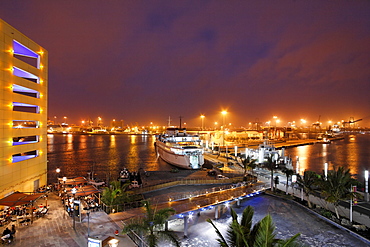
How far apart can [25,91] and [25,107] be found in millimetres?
1467

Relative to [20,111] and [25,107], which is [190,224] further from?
[25,107]

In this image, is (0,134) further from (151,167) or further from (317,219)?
(151,167)

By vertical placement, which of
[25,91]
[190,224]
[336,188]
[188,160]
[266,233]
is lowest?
[190,224]

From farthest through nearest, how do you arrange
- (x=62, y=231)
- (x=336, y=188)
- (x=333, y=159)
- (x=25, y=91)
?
1. (x=333, y=159)
2. (x=25, y=91)
3. (x=336, y=188)
4. (x=62, y=231)

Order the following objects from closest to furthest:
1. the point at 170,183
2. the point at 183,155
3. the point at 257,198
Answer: the point at 257,198, the point at 170,183, the point at 183,155

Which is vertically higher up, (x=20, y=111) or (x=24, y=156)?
(x=20, y=111)

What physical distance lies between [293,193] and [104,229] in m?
18.2

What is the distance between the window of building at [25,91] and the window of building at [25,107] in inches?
42.4

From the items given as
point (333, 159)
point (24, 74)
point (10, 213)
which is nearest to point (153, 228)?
point (10, 213)

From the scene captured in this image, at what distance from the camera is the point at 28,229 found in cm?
1168

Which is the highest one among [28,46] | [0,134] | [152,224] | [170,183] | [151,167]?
[28,46]

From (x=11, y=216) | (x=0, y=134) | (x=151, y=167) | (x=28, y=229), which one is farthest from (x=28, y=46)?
(x=151, y=167)

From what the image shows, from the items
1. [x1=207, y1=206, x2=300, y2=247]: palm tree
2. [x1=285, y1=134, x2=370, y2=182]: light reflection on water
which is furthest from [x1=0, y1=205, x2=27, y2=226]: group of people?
[x1=285, y1=134, x2=370, y2=182]: light reflection on water

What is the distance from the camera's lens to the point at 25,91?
1995cm
